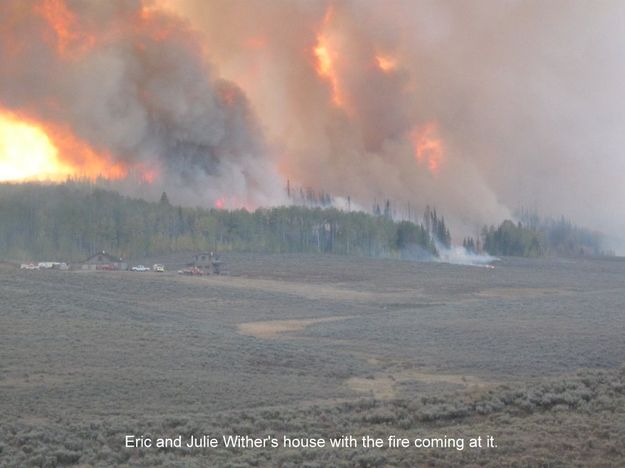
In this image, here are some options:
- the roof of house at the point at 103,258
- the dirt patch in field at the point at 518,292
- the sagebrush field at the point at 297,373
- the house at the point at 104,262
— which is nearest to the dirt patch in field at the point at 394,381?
the sagebrush field at the point at 297,373

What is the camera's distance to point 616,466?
63.1ft

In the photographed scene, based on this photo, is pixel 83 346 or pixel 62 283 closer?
pixel 83 346

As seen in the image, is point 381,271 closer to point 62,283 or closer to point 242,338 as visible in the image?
point 62,283

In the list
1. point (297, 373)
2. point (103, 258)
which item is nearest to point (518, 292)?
point (103, 258)

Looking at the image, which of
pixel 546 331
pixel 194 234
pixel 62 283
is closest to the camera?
pixel 546 331

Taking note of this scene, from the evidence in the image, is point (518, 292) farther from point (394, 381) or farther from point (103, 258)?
point (394, 381)

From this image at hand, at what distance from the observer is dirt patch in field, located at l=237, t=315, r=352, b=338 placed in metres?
55.1

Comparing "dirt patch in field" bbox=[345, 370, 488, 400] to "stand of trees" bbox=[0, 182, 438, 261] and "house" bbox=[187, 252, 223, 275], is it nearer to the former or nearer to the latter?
"house" bbox=[187, 252, 223, 275]

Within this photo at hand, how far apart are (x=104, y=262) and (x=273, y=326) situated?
2136 inches

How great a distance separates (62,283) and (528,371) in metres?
53.6

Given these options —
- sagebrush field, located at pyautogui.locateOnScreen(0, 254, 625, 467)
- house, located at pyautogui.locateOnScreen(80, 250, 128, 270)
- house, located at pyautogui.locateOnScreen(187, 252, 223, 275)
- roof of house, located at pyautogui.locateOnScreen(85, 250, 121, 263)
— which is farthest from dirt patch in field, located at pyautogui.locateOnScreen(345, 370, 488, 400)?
roof of house, located at pyautogui.locateOnScreen(85, 250, 121, 263)

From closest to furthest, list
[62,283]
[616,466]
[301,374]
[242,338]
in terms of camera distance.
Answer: [616,466] < [301,374] < [242,338] < [62,283]

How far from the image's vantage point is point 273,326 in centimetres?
6059

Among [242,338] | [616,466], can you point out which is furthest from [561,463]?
[242,338]
